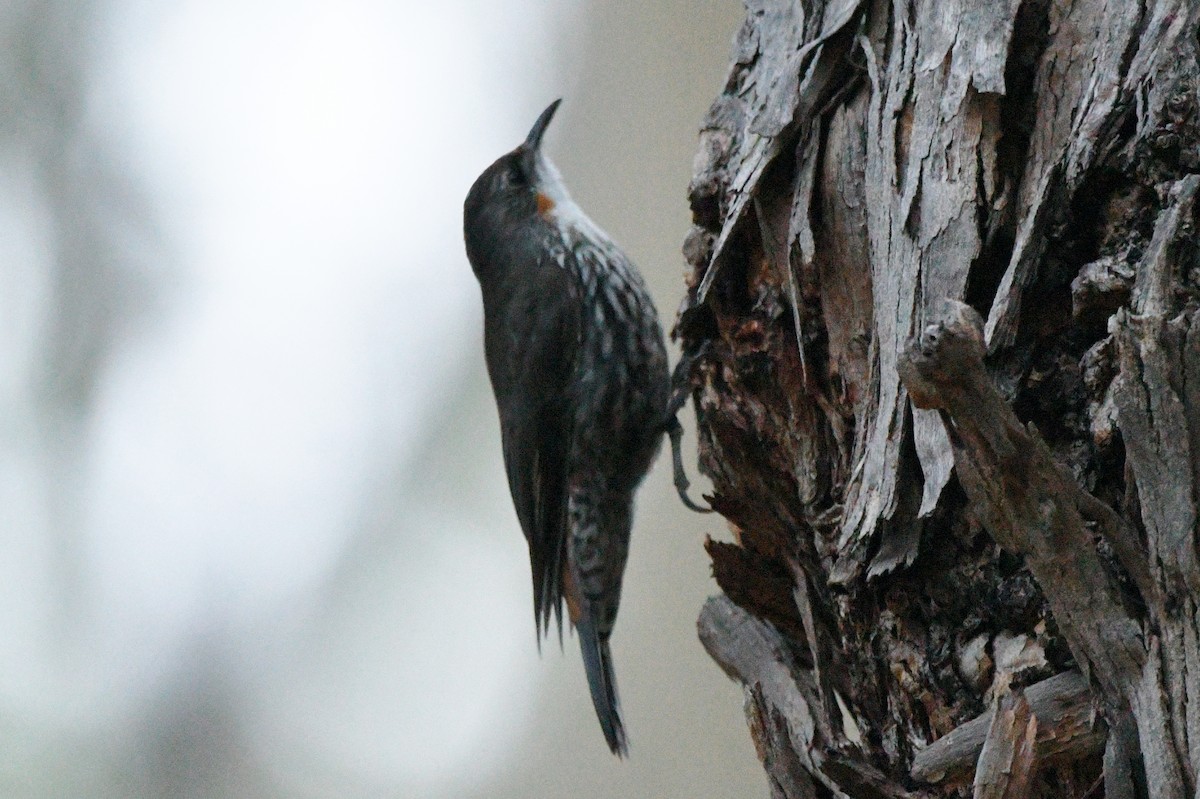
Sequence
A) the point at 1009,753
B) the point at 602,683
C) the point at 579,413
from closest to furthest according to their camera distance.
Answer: the point at 1009,753
the point at 602,683
the point at 579,413

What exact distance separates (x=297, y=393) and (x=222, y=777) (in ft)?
4.19

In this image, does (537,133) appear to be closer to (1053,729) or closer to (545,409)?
(545,409)

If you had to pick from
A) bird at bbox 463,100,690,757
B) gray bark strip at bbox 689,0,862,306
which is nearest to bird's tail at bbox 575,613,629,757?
bird at bbox 463,100,690,757

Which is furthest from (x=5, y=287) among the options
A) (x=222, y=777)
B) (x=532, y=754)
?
(x=532, y=754)

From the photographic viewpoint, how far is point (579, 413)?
2285mm

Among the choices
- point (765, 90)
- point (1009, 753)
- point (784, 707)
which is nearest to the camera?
point (1009, 753)

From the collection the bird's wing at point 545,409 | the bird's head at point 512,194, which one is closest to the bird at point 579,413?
the bird's wing at point 545,409

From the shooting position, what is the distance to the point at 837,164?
4.48ft

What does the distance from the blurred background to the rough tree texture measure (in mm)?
1600

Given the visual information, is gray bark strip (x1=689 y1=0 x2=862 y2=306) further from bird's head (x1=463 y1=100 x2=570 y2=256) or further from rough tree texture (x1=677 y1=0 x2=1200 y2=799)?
bird's head (x1=463 y1=100 x2=570 y2=256)

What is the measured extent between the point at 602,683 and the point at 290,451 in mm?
1585

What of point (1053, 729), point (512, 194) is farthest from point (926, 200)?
point (512, 194)

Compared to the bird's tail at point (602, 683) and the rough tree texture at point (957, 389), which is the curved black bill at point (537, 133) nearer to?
the rough tree texture at point (957, 389)

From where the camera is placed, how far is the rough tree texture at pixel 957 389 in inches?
33.2
